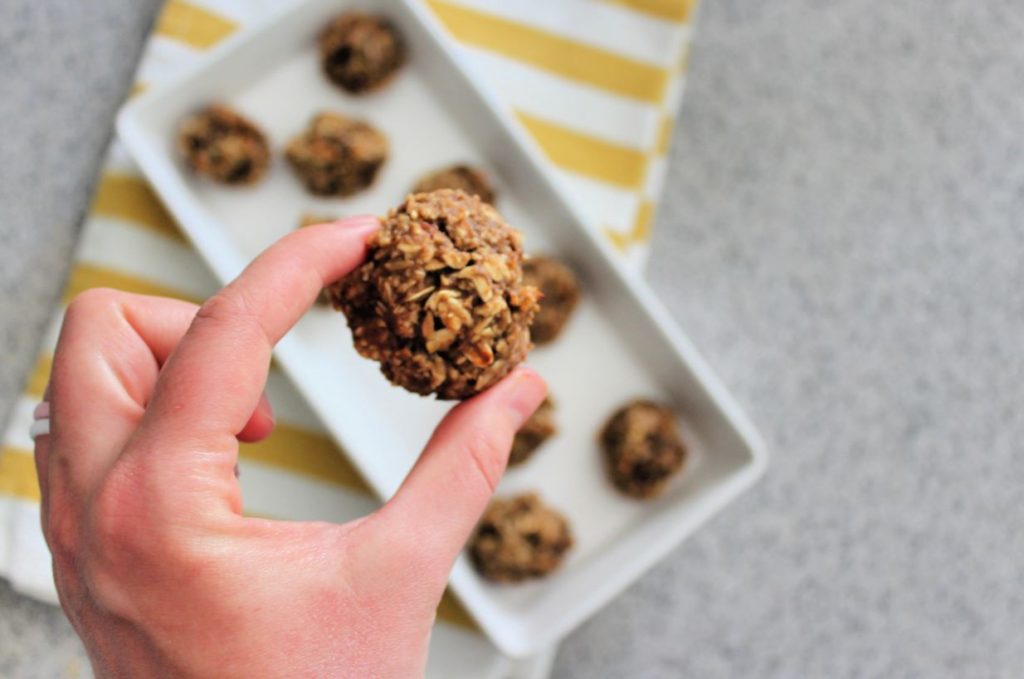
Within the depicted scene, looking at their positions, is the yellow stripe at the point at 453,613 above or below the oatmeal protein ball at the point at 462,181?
below

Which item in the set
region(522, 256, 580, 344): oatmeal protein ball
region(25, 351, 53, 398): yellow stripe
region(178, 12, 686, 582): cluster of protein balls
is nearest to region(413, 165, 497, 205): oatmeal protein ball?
region(178, 12, 686, 582): cluster of protein balls

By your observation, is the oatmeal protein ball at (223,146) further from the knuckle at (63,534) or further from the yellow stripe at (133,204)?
the knuckle at (63,534)

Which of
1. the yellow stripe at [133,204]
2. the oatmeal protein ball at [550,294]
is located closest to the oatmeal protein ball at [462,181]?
the oatmeal protein ball at [550,294]

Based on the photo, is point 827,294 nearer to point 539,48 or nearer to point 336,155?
point 539,48

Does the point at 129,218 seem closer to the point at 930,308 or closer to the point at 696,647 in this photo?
the point at 696,647

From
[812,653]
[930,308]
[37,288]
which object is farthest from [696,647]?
[37,288]

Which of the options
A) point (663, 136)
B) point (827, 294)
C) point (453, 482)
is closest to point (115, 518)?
point (453, 482)
